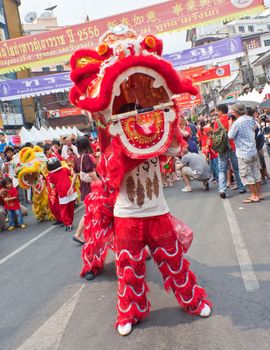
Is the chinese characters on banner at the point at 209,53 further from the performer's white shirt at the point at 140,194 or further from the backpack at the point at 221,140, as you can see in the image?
the performer's white shirt at the point at 140,194

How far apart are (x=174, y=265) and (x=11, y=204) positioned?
5873 millimetres

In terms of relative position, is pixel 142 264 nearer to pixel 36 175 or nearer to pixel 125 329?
pixel 125 329

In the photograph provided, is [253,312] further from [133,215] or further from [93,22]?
[93,22]

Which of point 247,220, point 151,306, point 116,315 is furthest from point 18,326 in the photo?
point 247,220

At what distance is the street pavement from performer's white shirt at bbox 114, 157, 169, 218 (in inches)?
35.0

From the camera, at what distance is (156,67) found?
8.67 ft

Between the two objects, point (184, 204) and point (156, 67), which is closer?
point (156, 67)

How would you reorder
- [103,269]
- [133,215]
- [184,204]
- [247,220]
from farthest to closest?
1. [184,204]
2. [247,220]
3. [103,269]
4. [133,215]

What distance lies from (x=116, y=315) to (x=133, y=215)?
3.07 ft

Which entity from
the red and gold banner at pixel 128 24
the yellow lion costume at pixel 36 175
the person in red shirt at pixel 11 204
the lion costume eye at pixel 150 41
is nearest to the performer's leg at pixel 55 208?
the yellow lion costume at pixel 36 175

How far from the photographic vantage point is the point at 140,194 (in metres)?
2.85

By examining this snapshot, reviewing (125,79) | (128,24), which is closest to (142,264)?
(125,79)

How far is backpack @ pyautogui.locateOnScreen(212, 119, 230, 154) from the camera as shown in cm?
668

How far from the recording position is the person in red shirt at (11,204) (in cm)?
797
